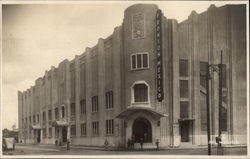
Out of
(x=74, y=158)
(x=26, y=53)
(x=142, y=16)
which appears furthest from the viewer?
(x=142, y=16)

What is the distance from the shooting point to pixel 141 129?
24234 mm

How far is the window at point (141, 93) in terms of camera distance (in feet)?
79.8

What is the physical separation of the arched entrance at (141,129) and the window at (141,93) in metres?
0.98

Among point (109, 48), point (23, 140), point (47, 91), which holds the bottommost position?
point (23, 140)

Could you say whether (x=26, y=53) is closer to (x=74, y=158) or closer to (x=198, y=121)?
(x=74, y=158)

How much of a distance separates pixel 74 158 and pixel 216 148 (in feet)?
21.7

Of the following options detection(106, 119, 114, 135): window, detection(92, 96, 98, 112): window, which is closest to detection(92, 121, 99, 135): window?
detection(92, 96, 98, 112): window

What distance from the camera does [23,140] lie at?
31188 mm

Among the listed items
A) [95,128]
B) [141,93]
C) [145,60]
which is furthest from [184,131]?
[95,128]

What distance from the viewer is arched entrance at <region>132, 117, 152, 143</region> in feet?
78.8

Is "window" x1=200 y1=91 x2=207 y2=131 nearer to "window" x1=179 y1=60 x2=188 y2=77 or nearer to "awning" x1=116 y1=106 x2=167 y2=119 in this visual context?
"window" x1=179 y1=60 x2=188 y2=77

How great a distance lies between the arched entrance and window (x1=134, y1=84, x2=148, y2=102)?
978mm

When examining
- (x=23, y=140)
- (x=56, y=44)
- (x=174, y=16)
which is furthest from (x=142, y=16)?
(x=23, y=140)

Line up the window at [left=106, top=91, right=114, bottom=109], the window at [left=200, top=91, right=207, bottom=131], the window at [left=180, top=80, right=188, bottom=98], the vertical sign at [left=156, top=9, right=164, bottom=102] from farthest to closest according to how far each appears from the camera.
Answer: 1. the window at [left=106, top=91, right=114, bottom=109]
2. the window at [left=200, top=91, right=207, bottom=131]
3. the window at [left=180, top=80, right=188, bottom=98]
4. the vertical sign at [left=156, top=9, right=164, bottom=102]
